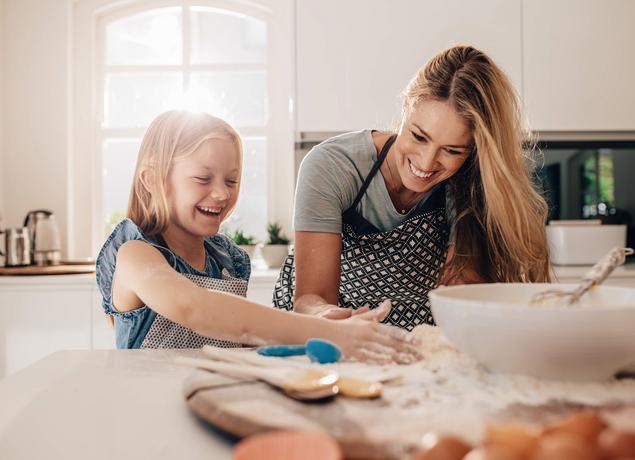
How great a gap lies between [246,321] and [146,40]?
2.44m

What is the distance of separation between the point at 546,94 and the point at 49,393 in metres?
2.32

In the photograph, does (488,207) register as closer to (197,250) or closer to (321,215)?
(321,215)

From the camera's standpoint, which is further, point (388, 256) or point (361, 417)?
point (388, 256)

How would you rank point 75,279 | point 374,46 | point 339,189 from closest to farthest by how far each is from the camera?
point 339,189
point 75,279
point 374,46

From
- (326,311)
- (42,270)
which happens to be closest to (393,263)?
(326,311)

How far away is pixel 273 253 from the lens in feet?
8.34

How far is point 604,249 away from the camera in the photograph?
239 centimetres

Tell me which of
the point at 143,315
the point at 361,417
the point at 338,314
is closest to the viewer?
the point at 361,417

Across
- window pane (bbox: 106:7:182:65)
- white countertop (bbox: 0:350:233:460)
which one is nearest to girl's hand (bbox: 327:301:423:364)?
white countertop (bbox: 0:350:233:460)

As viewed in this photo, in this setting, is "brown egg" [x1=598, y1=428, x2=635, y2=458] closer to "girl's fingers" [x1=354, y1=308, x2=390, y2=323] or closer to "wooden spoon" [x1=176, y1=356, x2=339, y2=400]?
"wooden spoon" [x1=176, y1=356, x2=339, y2=400]

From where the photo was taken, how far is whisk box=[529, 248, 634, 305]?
27.0 inches

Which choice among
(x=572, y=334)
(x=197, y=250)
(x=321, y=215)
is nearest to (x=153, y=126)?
(x=197, y=250)

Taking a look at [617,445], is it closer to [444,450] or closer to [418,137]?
[444,450]

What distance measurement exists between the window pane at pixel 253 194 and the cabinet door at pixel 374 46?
0.52m
